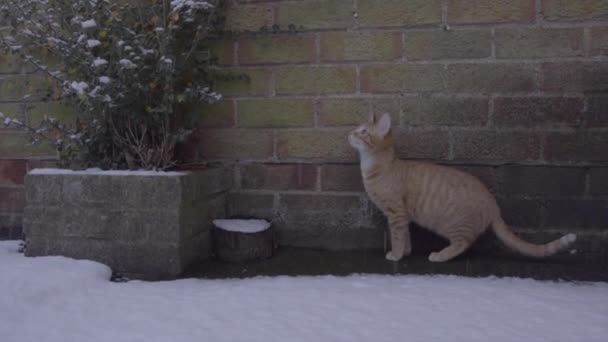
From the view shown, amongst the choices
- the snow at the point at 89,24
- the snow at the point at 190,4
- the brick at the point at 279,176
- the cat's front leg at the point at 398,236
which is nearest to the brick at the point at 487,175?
the cat's front leg at the point at 398,236

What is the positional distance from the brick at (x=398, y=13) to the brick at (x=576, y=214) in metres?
1.29

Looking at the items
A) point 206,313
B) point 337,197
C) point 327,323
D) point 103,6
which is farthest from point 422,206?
point 103,6

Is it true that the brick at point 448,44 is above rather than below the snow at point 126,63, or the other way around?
above

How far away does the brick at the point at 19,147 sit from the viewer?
11.2ft

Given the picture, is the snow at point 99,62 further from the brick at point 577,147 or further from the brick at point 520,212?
the brick at point 577,147

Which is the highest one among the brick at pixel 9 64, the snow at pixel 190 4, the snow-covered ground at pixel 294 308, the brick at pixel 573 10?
the snow at pixel 190 4

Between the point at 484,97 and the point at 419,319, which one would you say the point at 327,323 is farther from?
the point at 484,97

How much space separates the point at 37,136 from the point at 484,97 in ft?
9.42

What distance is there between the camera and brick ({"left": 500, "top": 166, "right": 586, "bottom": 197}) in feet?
9.37

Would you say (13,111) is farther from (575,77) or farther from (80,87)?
(575,77)

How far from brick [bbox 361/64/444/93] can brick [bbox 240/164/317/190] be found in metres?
0.63

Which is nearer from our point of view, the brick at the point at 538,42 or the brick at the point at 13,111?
the brick at the point at 538,42

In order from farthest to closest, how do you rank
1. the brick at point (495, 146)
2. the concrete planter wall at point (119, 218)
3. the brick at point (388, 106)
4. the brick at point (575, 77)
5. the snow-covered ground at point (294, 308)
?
1. the brick at point (388, 106)
2. the brick at point (495, 146)
3. the brick at point (575, 77)
4. the concrete planter wall at point (119, 218)
5. the snow-covered ground at point (294, 308)

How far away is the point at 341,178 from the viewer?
311 cm
